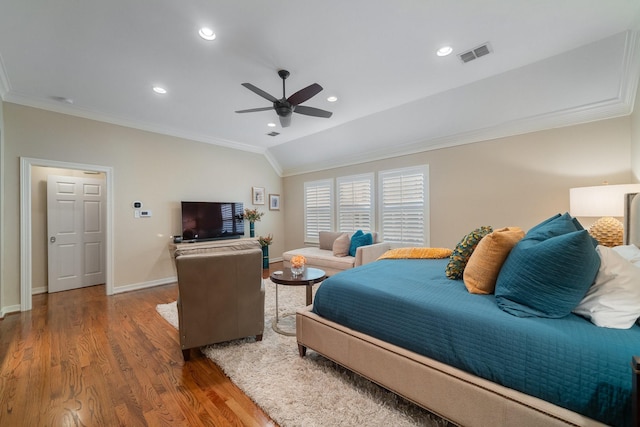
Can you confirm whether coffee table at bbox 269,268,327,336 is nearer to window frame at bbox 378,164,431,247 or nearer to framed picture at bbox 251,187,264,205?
window frame at bbox 378,164,431,247

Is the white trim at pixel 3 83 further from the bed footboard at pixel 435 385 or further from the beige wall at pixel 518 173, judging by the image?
the beige wall at pixel 518 173

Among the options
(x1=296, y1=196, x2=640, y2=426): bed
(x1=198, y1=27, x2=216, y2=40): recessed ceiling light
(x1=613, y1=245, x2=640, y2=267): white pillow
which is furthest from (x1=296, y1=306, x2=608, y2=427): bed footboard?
(x1=198, y1=27, x2=216, y2=40): recessed ceiling light

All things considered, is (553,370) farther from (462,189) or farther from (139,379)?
(462,189)

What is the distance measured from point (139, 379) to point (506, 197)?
4739 millimetres

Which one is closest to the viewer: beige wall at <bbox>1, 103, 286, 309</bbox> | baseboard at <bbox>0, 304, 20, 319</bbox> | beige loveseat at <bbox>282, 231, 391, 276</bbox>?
baseboard at <bbox>0, 304, 20, 319</bbox>

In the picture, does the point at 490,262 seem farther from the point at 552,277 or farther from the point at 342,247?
the point at 342,247

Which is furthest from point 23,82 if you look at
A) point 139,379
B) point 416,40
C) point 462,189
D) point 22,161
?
point 462,189

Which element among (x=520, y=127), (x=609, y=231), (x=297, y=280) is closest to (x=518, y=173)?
(x=520, y=127)

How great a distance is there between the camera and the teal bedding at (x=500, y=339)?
1032 mm

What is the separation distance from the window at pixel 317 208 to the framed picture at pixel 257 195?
1096 mm

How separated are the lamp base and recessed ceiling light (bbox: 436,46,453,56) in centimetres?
239

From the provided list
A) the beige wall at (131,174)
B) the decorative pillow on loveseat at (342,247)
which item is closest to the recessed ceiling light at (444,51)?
the decorative pillow on loveseat at (342,247)

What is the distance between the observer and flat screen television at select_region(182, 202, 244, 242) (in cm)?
498

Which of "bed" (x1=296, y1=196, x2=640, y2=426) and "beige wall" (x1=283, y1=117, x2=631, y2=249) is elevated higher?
"beige wall" (x1=283, y1=117, x2=631, y2=249)
